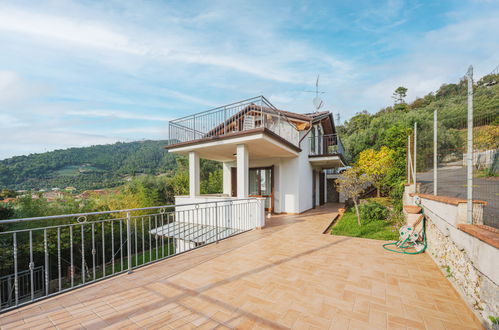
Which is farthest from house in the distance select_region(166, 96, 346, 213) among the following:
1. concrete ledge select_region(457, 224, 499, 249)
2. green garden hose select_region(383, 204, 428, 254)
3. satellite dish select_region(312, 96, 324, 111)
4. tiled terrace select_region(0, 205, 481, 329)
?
concrete ledge select_region(457, 224, 499, 249)

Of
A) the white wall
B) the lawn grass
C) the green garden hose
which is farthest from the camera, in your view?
the white wall

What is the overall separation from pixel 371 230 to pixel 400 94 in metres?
44.0

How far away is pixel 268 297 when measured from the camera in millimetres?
2570

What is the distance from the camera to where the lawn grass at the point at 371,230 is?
5.70 metres

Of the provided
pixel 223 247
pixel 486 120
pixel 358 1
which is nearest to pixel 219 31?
pixel 358 1

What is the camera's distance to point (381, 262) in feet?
12.3

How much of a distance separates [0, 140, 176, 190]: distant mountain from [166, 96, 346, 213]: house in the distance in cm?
1331

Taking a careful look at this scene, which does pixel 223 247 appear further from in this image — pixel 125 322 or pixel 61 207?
pixel 61 207

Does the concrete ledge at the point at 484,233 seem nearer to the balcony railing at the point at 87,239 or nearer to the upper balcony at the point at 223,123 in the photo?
the balcony railing at the point at 87,239

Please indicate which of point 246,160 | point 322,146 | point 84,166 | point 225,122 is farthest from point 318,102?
point 84,166

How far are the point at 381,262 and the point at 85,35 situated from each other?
8.68 m

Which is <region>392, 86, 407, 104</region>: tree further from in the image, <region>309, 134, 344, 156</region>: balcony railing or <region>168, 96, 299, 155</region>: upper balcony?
<region>168, 96, 299, 155</region>: upper balcony

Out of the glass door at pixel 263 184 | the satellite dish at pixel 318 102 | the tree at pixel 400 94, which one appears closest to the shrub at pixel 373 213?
the glass door at pixel 263 184

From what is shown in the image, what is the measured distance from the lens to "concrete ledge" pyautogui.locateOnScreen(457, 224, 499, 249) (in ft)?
5.52
